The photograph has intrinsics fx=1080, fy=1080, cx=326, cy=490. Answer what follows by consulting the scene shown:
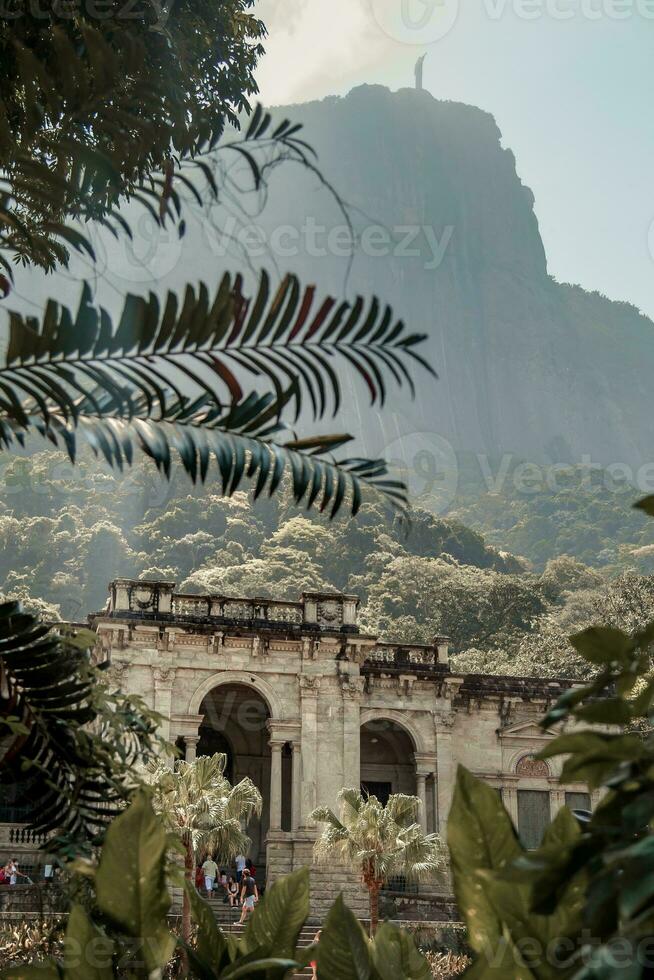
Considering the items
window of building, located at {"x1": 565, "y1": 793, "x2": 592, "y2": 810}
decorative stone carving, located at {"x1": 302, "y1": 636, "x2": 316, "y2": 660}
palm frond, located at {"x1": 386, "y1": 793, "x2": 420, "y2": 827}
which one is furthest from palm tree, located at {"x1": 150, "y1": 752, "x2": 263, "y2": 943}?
window of building, located at {"x1": 565, "y1": 793, "x2": 592, "y2": 810}

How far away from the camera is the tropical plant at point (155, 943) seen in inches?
101

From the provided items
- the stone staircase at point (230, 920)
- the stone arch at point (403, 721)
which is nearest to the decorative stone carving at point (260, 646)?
the stone arch at point (403, 721)

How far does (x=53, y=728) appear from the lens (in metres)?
3.92

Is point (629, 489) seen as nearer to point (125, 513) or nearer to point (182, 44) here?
point (125, 513)

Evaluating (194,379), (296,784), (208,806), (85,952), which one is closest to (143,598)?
(296,784)

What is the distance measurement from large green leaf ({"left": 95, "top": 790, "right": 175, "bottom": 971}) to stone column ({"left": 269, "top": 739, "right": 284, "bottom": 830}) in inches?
866

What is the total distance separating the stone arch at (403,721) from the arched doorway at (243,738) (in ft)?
8.68

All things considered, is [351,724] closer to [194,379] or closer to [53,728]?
[53,728]

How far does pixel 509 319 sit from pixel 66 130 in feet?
500

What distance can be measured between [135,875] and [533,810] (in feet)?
84.2

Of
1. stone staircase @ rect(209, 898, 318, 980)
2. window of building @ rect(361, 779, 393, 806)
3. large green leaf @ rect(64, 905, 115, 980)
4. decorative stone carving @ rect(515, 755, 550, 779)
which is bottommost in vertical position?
stone staircase @ rect(209, 898, 318, 980)

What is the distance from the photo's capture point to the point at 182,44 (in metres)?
8.28

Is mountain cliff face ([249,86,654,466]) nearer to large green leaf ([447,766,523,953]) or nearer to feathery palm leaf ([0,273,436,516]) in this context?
feathery palm leaf ([0,273,436,516])

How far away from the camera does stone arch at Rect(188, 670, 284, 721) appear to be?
24.1 m
